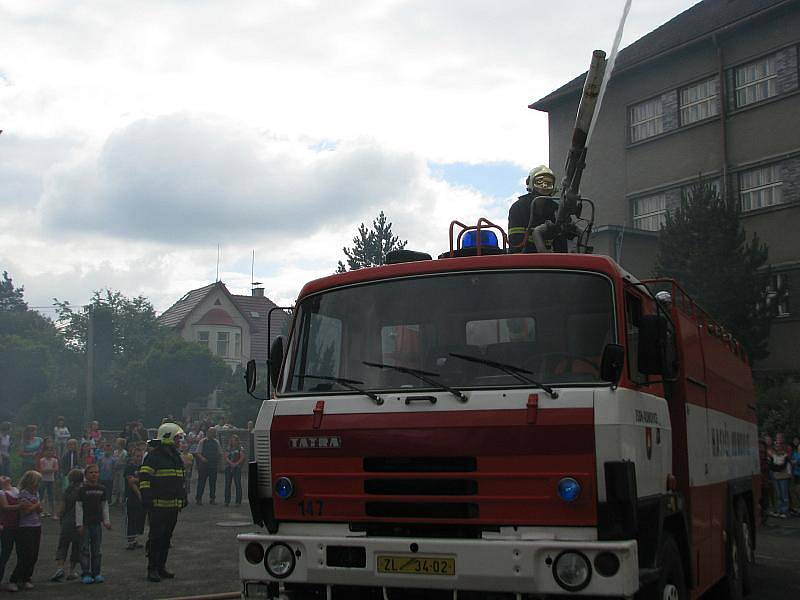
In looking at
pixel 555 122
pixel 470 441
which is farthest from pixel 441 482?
pixel 555 122

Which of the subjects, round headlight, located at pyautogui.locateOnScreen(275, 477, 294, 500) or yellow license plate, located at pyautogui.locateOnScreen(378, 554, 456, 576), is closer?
yellow license plate, located at pyautogui.locateOnScreen(378, 554, 456, 576)

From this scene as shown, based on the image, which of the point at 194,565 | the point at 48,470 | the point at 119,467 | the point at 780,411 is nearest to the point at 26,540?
the point at 194,565

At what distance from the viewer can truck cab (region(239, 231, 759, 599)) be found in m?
5.69

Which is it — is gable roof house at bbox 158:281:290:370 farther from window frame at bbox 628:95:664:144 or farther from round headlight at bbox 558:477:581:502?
round headlight at bbox 558:477:581:502

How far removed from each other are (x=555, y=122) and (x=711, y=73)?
8255 millimetres

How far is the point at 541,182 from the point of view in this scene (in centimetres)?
984

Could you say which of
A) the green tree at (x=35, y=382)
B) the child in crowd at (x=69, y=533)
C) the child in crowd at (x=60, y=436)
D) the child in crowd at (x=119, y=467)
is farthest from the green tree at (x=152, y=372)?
the child in crowd at (x=69, y=533)

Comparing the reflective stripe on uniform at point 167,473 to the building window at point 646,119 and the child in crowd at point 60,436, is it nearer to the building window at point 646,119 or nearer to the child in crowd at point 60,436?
the child in crowd at point 60,436

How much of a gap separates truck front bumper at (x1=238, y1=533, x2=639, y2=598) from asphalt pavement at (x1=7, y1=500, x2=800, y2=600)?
5.44m

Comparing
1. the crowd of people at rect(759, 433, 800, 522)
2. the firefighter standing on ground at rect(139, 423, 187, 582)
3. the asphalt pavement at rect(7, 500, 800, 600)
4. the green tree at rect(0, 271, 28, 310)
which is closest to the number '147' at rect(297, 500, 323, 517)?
the asphalt pavement at rect(7, 500, 800, 600)

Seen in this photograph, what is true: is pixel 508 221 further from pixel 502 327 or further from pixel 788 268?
pixel 788 268

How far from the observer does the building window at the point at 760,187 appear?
31.6m

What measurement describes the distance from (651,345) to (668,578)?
1609 millimetres

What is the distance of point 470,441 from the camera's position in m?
5.91
